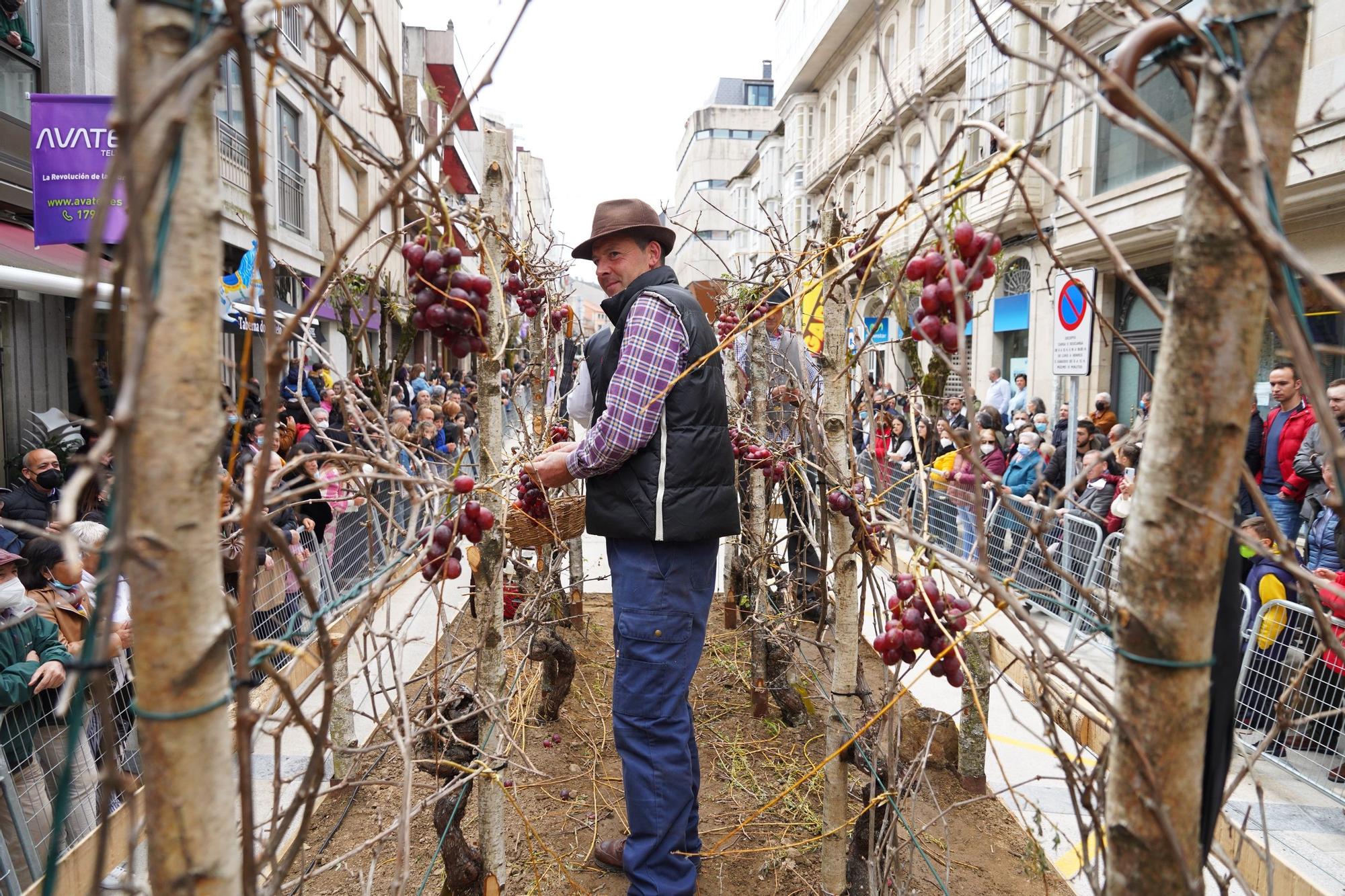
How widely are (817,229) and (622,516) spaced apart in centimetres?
146

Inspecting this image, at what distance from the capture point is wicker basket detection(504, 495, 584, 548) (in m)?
3.79

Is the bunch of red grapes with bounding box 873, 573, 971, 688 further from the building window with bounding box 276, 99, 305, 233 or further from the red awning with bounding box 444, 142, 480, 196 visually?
the red awning with bounding box 444, 142, 480, 196

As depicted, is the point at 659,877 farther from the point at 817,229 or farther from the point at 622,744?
the point at 817,229

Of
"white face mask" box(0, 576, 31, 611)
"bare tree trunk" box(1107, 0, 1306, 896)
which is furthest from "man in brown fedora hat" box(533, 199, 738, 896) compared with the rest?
"white face mask" box(0, 576, 31, 611)

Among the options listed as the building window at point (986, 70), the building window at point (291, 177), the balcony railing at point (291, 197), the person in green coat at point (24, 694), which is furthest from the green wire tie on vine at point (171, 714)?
the building window at point (291, 177)

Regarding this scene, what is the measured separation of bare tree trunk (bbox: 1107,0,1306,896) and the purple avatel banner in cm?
717

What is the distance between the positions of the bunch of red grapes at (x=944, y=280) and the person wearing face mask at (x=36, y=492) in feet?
16.9

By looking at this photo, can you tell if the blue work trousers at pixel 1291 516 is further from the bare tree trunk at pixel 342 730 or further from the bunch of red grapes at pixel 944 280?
the bare tree trunk at pixel 342 730

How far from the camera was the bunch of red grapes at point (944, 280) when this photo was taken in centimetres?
164

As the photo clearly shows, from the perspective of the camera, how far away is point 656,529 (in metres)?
2.96

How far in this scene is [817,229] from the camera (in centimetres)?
354

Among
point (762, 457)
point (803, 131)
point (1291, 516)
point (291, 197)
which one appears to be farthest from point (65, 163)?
point (803, 131)

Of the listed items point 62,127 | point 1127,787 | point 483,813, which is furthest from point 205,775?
point 62,127

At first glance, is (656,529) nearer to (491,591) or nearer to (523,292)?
(491,591)
